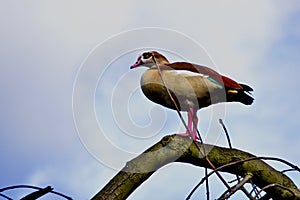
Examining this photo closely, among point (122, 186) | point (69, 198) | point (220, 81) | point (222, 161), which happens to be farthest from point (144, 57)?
Answer: point (69, 198)

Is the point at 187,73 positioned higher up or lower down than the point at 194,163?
higher up

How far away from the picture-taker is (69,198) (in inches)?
82.0

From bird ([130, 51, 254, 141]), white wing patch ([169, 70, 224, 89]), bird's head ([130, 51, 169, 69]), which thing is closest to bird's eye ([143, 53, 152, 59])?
bird's head ([130, 51, 169, 69])

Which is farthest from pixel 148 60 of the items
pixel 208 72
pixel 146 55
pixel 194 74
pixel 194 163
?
pixel 194 163

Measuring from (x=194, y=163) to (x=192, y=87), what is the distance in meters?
1.70

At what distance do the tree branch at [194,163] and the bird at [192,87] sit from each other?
1356 mm

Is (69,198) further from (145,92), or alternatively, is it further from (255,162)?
(145,92)

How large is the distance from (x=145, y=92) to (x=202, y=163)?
1.52m

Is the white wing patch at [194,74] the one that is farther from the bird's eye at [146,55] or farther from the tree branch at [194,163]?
the tree branch at [194,163]

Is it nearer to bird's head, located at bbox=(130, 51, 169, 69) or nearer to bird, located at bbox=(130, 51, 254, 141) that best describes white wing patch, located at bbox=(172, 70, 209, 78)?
bird, located at bbox=(130, 51, 254, 141)

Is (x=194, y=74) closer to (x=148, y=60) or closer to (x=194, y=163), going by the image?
(x=148, y=60)

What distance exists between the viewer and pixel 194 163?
306 cm

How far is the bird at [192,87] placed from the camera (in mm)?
4532

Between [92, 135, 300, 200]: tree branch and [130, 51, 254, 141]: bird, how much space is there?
53.4 inches
